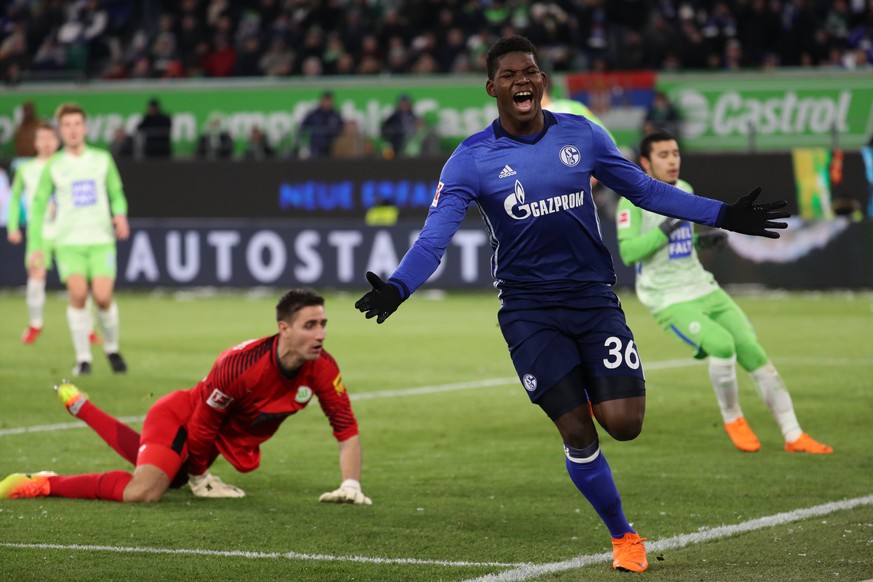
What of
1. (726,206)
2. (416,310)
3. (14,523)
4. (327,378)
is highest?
(726,206)

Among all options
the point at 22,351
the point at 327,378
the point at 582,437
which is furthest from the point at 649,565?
the point at 22,351

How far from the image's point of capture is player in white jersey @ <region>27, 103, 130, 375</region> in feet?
43.9

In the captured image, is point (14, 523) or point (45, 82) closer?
point (14, 523)

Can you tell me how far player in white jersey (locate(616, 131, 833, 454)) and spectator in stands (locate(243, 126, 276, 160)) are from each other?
53.2 ft

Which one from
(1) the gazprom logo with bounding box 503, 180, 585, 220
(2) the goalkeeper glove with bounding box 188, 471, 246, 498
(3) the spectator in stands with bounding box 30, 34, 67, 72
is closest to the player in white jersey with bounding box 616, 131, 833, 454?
(2) the goalkeeper glove with bounding box 188, 471, 246, 498

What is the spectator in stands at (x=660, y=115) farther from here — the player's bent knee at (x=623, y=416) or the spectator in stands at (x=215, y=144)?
the player's bent knee at (x=623, y=416)

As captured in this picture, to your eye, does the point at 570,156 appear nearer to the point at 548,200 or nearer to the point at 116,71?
the point at 548,200

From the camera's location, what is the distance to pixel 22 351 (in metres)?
15.9

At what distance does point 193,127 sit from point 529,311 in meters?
20.4

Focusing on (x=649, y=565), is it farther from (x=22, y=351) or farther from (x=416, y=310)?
(x=416, y=310)

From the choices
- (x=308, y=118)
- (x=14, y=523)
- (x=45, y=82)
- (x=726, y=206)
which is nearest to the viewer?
(x=726, y=206)

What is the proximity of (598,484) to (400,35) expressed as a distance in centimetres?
2089

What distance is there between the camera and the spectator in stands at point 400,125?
79.5 feet

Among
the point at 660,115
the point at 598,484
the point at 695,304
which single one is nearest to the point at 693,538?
the point at 598,484
